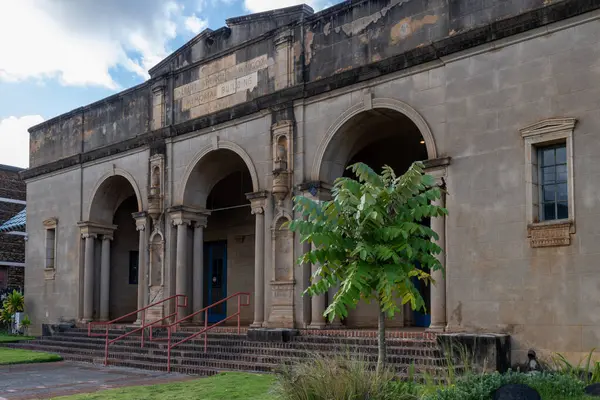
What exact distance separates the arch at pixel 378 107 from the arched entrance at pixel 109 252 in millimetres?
7503

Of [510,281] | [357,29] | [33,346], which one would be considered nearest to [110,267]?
[33,346]

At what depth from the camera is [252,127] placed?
17.8 meters

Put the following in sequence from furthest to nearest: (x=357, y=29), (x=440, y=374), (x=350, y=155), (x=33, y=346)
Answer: (x=33, y=346), (x=350, y=155), (x=357, y=29), (x=440, y=374)

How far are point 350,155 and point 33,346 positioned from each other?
11.3 m

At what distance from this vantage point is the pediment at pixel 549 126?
1188 centimetres

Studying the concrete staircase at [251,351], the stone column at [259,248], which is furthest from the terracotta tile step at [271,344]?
the stone column at [259,248]

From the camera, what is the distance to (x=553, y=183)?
12.3m

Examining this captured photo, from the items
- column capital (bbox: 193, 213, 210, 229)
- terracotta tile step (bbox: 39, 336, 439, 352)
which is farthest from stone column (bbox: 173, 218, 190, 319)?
terracotta tile step (bbox: 39, 336, 439, 352)

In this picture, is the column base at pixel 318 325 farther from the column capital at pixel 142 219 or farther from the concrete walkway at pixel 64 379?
the column capital at pixel 142 219

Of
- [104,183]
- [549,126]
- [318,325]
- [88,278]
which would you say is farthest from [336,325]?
[104,183]

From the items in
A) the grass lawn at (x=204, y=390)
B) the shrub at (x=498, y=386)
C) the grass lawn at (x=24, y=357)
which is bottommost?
the grass lawn at (x=24, y=357)

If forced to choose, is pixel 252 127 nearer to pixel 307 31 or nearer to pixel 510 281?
pixel 307 31

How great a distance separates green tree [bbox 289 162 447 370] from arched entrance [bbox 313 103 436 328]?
177 inches

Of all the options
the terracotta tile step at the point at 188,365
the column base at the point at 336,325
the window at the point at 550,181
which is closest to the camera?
the window at the point at 550,181
